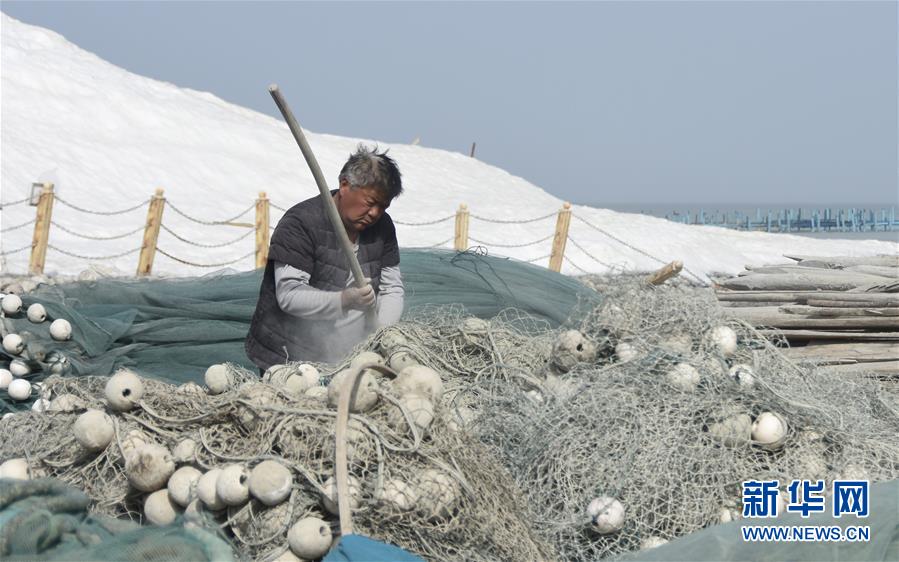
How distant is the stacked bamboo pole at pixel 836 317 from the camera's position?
5.43m

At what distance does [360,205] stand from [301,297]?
1.45ft

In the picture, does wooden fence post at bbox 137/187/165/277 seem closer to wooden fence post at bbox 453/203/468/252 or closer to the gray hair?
wooden fence post at bbox 453/203/468/252

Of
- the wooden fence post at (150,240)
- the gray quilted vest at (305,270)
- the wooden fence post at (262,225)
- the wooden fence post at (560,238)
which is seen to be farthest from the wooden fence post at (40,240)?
the gray quilted vest at (305,270)

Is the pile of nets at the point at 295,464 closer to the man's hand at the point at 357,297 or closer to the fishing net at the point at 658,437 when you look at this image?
the fishing net at the point at 658,437

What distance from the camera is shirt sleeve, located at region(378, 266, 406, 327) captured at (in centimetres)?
435

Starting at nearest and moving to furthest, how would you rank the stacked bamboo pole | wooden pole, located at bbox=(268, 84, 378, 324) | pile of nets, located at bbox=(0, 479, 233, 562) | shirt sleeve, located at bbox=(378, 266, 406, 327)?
pile of nets, located at bbox=(0, 479, 233, 562)
wooden pole, located at bbox=(268, 84, 378, 324)
shirt sleeve, located at bbox=(378, 266, 406, 327)
the stacked bamboo pole

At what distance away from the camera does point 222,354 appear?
17.1 feet

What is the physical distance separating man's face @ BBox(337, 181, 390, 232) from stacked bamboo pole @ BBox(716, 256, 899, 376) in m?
2.01

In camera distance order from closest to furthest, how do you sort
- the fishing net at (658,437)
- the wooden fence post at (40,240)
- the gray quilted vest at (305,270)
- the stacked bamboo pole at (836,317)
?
the fishing net at (658,437), the gray quilted vest at (305,270), the stacked bamboo pole at (836,317), the wooden fence post at (40,240)

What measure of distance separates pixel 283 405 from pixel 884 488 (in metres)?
1.76

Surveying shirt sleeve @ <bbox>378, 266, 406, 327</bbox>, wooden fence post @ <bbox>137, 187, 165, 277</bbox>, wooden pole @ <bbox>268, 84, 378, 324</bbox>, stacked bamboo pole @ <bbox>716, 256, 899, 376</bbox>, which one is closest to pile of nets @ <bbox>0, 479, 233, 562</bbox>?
wooden pole @ <bbox>268, 84, 378, 324</bbox>

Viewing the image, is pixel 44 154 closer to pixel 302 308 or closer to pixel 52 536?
pixel 302 308

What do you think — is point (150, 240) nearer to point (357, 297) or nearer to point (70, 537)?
point (357, 297)

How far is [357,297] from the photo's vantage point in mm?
3990
